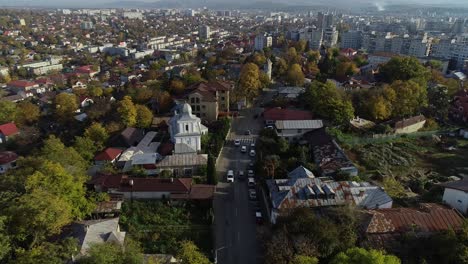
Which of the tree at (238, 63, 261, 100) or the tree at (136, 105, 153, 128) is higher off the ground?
the tree at (238, 63, 261, 100)

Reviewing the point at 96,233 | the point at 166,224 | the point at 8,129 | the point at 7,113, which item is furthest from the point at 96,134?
the point at 7,113

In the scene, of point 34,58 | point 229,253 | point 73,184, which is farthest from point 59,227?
point 34,58

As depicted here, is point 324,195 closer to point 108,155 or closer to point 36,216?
point 36,216

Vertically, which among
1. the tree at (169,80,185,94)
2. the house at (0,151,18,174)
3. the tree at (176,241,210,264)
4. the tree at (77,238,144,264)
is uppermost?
the tree at (77,238,144,264)

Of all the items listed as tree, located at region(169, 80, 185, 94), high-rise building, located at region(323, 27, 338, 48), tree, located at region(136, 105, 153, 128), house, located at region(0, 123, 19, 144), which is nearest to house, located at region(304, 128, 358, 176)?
tree, located at region(136, 105, 153, 128)

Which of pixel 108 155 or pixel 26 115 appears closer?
pixel 108 155

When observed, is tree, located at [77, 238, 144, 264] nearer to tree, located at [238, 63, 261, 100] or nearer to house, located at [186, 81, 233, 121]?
house, located at [186, 81, 233, 121]

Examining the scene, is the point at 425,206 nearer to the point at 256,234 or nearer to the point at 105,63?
the point at 256,234
